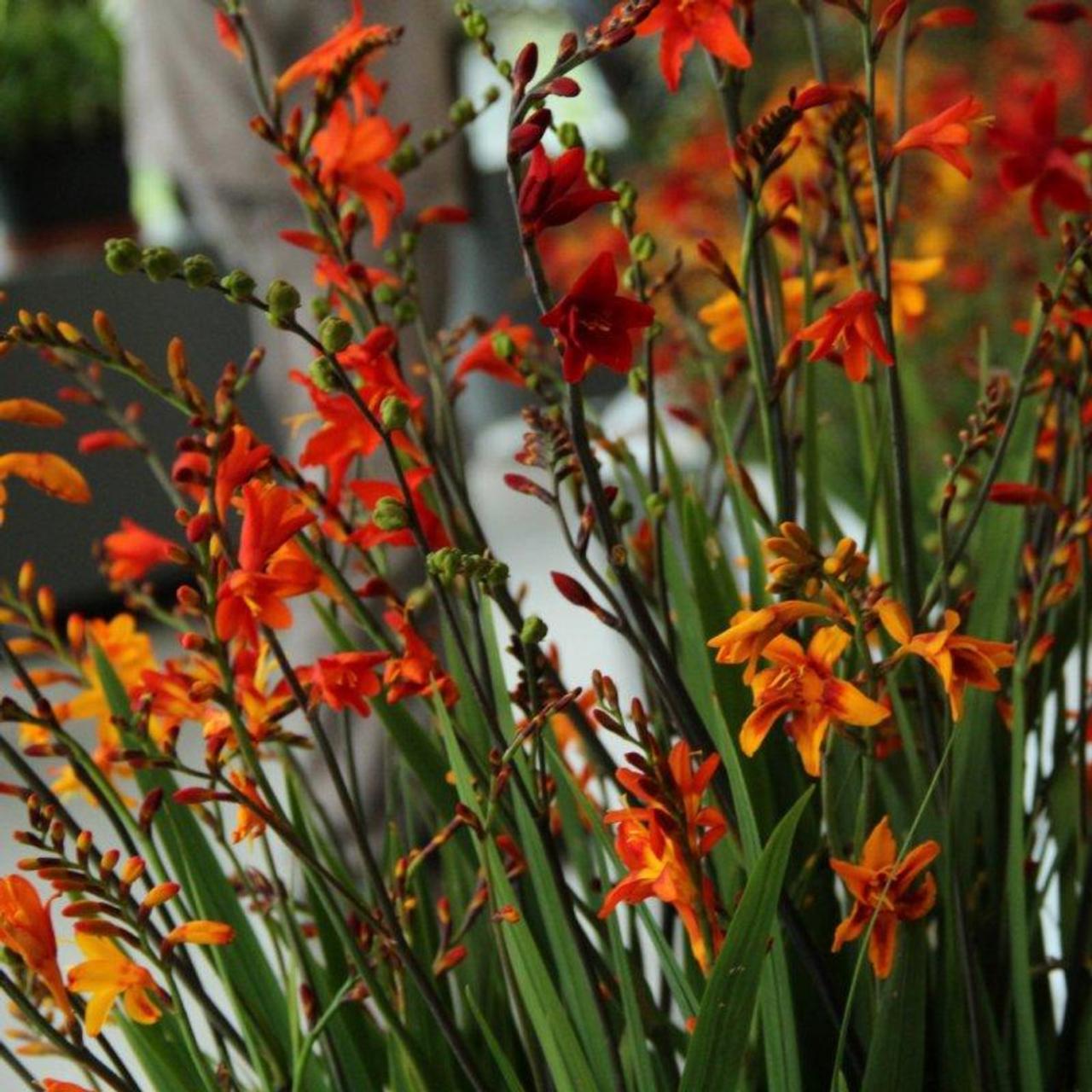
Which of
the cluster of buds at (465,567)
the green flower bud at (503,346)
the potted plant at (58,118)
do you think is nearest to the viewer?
the cluster of buds at (465,567)

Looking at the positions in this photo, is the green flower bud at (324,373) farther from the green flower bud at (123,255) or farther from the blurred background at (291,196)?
the blurred background at (291,196)

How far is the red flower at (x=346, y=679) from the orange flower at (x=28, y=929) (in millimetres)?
79

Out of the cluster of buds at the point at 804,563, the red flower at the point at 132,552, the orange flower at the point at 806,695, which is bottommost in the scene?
the orange flower at the point at 806,695

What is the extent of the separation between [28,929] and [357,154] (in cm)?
24

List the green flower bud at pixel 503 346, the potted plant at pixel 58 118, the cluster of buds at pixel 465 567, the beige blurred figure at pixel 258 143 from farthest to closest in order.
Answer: the potted plant at pixel 58 118
the beige blurred figure at pixel 258 143
the green flower bud at pixel 503 346
the cluster of buds at pixel 465 567

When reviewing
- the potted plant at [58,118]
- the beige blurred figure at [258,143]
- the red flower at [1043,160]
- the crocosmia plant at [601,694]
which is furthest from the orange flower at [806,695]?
the potted plant at [58,118]

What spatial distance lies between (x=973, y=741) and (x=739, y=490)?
0.32 feet

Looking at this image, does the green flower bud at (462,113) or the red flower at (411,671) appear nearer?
the red flower at (411,671)

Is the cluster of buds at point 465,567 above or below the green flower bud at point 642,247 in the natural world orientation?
below

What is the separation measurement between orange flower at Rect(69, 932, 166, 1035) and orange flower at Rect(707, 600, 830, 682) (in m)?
0.15

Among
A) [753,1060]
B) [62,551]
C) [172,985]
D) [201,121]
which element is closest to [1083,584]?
[753,1060]

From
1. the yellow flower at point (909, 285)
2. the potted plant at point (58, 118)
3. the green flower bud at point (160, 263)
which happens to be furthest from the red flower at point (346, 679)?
the potted plant at point (58, 118)

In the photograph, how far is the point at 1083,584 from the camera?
47 cm

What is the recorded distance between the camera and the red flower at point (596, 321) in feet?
1.17
